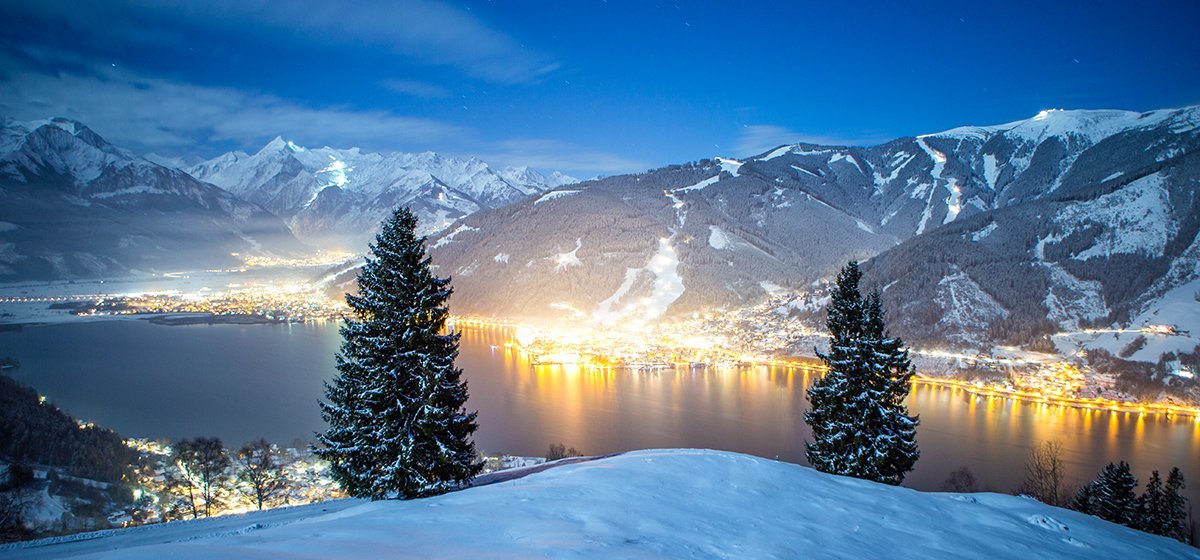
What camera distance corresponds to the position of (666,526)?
6523 mm

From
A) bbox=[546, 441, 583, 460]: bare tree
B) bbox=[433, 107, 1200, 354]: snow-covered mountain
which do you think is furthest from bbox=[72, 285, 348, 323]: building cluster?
bbox=[546, 441, 583, 460]: bare tree

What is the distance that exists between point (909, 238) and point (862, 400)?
6205 inches

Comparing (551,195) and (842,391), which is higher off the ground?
(551,195)

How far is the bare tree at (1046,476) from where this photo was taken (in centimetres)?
3056

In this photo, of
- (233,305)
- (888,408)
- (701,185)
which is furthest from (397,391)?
(701,185)

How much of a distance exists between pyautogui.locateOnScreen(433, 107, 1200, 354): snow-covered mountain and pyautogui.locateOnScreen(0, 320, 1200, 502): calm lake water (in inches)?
945

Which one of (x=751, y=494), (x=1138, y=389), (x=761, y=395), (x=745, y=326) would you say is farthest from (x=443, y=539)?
(x=745, y=326)

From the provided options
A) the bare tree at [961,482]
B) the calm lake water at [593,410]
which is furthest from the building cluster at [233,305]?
the bare tree at [961,482]

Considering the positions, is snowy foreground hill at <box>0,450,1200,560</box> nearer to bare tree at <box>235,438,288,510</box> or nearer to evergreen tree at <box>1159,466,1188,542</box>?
bare tree at <box>235,438,288,510</box>

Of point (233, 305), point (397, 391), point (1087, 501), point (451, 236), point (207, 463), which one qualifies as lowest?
point (1087, 501)

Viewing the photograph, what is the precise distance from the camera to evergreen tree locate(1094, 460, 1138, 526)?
20.3 meters

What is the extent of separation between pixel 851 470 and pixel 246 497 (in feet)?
89.1

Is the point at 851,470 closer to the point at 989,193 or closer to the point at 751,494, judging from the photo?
the point at 751,494

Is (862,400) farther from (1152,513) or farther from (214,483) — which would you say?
(214,483)
